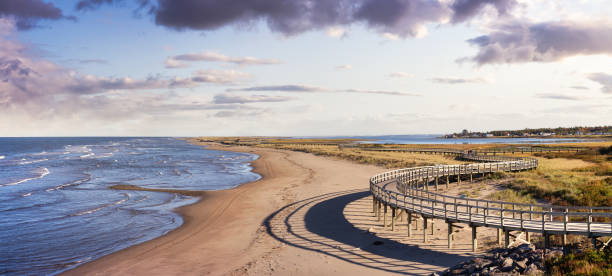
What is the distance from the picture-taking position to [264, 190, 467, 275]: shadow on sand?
51.9 ft

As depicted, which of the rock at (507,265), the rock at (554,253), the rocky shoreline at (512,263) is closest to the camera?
the rocky shoreline at (512,263)

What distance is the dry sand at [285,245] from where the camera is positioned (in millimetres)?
15953

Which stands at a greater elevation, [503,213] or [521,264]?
[521,264]

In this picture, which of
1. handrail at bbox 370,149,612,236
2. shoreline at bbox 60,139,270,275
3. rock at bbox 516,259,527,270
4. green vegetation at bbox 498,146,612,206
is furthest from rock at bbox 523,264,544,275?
green vegetation at bbox 498,146,612,206

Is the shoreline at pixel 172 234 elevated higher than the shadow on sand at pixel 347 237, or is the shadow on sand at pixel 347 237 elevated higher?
the shadow on sand at pixel 347 237

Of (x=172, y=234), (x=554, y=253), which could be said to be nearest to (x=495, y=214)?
(x=554, y=253)

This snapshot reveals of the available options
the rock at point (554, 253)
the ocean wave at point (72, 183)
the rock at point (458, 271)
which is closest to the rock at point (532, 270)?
the rock at point (554, 253)

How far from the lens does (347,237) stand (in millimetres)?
19812

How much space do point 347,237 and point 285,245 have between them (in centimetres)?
322

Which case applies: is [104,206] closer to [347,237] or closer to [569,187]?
[347,237]

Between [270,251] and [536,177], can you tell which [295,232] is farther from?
[536,177]

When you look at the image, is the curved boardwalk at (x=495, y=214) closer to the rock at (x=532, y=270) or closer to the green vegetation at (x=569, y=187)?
the green vegetation at (x=569, y=187)

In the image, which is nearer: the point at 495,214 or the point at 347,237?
the point at 347,237

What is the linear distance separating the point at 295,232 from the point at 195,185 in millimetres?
24698
